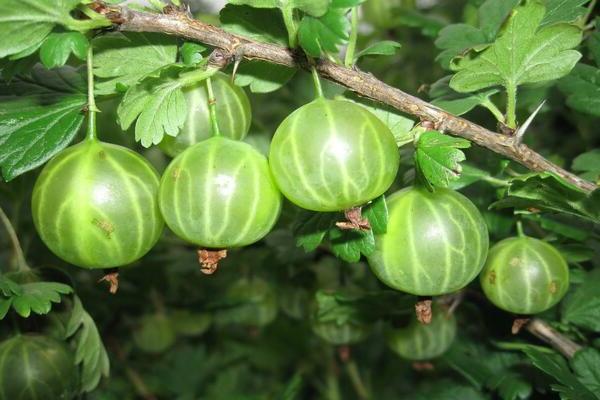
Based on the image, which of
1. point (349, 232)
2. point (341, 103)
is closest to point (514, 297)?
point (349, 232)

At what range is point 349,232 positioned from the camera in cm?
133

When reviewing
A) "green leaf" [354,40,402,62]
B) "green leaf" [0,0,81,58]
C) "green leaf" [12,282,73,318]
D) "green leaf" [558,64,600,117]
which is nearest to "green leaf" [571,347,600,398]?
"green leaf" [558,64,600,117]

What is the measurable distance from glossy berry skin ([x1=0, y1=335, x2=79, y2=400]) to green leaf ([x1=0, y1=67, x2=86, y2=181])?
0.53 metres

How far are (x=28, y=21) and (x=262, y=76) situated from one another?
480 millimetres

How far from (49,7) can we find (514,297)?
3.66 feet

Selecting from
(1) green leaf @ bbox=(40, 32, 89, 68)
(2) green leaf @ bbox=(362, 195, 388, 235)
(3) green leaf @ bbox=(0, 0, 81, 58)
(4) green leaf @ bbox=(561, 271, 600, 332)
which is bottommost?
(4) green leaf @ bbox=(561, 271, 600, 332)

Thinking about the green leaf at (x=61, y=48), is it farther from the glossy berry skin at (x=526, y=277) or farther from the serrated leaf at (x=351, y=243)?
the glossy berry skin at (x=526, y=277)

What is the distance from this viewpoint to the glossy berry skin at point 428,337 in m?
1.95

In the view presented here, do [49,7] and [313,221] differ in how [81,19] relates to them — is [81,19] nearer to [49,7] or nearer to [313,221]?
[49,7]

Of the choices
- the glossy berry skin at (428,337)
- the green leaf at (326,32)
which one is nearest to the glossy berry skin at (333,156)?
the green leaf at (326,32)

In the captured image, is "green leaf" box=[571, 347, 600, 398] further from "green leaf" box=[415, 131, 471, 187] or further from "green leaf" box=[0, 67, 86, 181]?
"green leaf" box=[0, 67, 86, 181]

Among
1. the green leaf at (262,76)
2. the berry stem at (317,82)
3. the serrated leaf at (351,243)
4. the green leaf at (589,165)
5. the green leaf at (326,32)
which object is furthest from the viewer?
the green leaf at (589,165)

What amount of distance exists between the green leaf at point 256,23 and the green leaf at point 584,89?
0.77 m

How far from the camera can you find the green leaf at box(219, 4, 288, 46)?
131 cm
